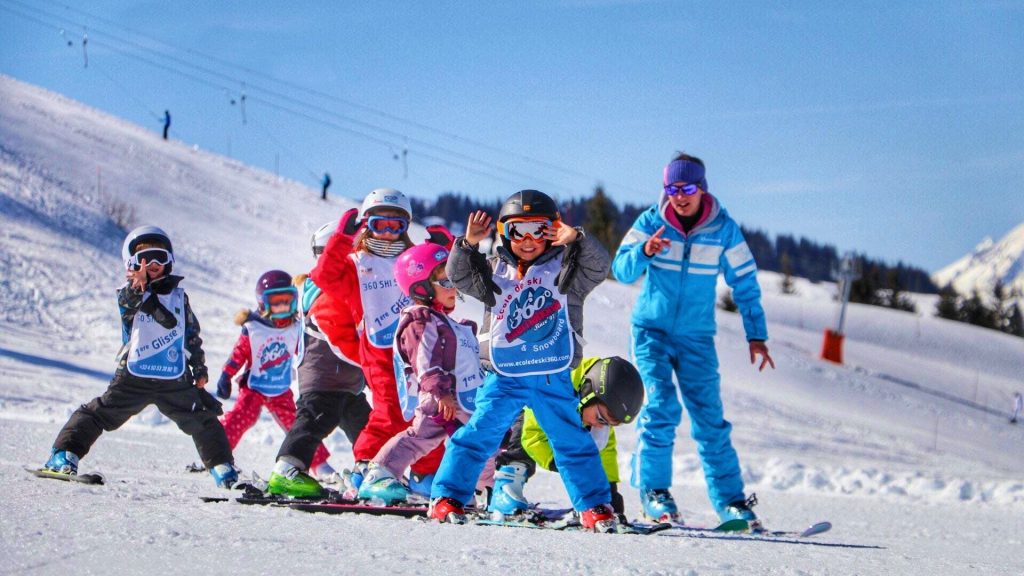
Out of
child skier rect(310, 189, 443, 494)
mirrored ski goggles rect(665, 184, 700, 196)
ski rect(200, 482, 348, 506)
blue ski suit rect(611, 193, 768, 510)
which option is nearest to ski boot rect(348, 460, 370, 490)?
child skier rect(310, 189, 443, 494)

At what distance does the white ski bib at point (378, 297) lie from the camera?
5527mm

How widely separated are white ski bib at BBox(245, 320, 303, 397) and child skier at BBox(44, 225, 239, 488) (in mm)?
1661

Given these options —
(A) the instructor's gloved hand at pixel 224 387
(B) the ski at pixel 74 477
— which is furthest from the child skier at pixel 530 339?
(A) the instructor's gloved hand at pixel 224 387

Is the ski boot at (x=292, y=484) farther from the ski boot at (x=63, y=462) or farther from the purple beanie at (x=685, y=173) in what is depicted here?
the purple beanie at (x=685, y=173)

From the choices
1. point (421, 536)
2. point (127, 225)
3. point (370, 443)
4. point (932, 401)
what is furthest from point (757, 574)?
point (127, 225)

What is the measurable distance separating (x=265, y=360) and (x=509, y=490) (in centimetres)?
297

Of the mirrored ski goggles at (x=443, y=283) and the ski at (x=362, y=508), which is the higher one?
the mirrored ski goggles at (x=443, y=283)

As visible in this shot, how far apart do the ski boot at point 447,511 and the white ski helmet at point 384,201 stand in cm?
205

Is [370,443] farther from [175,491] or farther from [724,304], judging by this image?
[724,304]

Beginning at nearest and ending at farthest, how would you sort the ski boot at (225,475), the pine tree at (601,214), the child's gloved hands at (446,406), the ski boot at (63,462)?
the child's gloved hands at (446,406) < the ski boot at (63,462) < the ski boot at (225,475) < the pine tree at (601,214)

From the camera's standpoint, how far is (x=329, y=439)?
919 cm

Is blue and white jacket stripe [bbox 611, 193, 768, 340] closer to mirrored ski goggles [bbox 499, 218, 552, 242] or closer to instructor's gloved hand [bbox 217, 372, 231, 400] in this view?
mirrored ski goggles [bbox 499, 218, 552, 242]

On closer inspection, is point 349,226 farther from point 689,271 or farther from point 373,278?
point 689,271

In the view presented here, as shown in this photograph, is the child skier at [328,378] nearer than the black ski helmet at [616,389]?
No
